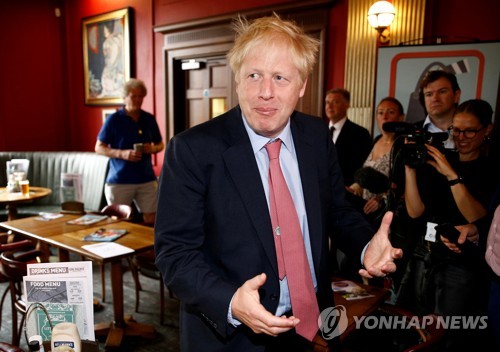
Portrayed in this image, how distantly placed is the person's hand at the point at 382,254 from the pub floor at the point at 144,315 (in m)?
1.97

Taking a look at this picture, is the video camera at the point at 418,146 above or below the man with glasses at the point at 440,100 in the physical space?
below

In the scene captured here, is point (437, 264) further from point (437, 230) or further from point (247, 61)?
point (247, 61)

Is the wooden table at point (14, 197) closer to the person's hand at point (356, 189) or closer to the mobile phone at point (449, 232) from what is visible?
the person's hand at point (356, 189)

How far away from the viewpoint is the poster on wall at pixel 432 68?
3.29 metres

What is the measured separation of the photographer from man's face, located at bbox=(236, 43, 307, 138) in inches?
47.8

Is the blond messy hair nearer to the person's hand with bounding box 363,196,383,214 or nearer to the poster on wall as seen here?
the person's hand with bounding box 363,196,383,214

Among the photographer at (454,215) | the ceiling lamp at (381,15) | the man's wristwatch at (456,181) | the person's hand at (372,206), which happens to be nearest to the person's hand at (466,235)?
the photographer at (454,215)

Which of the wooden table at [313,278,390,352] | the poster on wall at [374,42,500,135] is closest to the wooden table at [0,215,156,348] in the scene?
the wooden table at [313,278,390,352]

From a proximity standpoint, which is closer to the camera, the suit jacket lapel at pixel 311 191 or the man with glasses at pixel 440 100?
the suit jacket lapel at pixel 311 191

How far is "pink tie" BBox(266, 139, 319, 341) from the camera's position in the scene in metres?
1.20

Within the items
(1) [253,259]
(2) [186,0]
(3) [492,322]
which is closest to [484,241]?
(3) [492,322]

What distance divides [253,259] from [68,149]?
7329 millimetres

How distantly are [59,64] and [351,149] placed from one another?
5998 millimetres

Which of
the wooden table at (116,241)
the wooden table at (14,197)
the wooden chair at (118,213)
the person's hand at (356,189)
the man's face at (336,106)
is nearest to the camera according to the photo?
the wooden table at (116,241)
